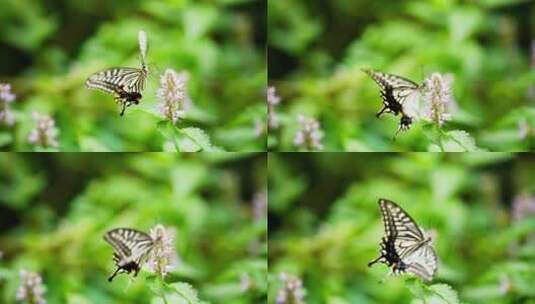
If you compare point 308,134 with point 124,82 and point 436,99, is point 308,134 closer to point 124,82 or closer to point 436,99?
point 436,99

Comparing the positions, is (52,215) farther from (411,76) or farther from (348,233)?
(411,76)

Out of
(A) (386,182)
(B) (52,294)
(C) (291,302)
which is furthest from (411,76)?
(B) (52,294)

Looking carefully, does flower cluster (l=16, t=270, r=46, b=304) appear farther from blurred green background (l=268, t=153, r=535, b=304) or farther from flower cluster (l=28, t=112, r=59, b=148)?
blurred green background (l=268, t=153, r=535, b=304)

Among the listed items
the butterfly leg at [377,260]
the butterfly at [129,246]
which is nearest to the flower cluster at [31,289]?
the butterfly at [129,246]

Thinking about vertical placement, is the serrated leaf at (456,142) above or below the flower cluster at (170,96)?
below

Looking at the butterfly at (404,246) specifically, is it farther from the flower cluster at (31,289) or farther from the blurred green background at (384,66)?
the flower cluster at (31,289)

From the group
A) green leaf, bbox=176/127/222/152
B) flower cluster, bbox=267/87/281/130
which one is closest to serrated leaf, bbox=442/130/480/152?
flower cluster, bbox=267/87/281/130

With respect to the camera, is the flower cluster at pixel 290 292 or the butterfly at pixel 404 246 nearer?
the butterfly at pixel 404 246
